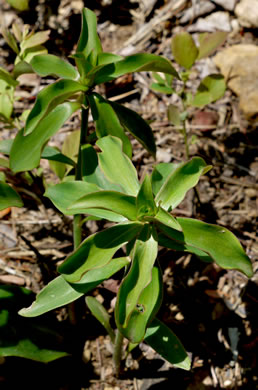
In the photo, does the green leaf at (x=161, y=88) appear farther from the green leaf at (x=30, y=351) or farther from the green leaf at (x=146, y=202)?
the green leaf at (x=30, y=351)

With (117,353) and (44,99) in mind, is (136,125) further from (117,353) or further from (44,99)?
(117,353)

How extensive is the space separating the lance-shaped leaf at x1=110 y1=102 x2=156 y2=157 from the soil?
2.26ft

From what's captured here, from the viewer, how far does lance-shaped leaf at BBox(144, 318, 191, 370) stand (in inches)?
63.3

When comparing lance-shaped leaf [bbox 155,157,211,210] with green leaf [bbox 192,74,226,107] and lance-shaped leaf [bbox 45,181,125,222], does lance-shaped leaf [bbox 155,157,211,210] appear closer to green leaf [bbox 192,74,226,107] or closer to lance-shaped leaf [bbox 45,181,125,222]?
lance-shaped leaf [bbox 45,181,125,222]

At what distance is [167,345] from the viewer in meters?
1.64

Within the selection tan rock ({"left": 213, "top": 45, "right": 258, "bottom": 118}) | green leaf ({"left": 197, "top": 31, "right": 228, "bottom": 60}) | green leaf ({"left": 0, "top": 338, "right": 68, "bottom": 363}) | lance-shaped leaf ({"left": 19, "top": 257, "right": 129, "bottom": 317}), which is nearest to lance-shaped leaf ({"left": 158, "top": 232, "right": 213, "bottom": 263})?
lance-shaped leaf ({"left": 19, "top": 257, "right": 129, "bottom": 317})

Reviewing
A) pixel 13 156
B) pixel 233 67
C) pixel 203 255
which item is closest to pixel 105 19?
pixel 233 67

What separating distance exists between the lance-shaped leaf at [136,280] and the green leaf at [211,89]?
3.29 ft

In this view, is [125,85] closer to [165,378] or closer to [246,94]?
[246,94]

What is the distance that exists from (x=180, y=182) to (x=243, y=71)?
68.0 inches

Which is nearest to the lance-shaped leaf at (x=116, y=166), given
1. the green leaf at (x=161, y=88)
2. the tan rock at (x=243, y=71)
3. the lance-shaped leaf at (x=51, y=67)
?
the lance-shaped leaf at (x=51, y=67)

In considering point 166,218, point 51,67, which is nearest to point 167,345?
point 166,218

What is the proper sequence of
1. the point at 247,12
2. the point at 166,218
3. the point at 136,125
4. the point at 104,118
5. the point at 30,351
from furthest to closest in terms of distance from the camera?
1. the point at 247,12
2. the point at 30,351
3. the point at 136,125
4. the point at 104,118
5. the point at 166,218

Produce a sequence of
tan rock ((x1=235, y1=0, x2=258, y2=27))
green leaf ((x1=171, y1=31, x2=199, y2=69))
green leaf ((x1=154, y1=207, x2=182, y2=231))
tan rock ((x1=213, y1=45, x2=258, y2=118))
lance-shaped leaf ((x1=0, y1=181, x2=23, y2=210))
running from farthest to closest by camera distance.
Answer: tan rock ((x1=235, y1=0, x2=258, y2=27)) < tan rock ((x1=213, y1=45, x2=258, y2=118)) < green leaf ((x1=171, y1=31, x2=199, y2=69)) < lance-shaped leaf ((x1=0, y1=181, x2=23, y2=210)) < green leaf ((x1=154, y1=207, x2=182, y2=231))
